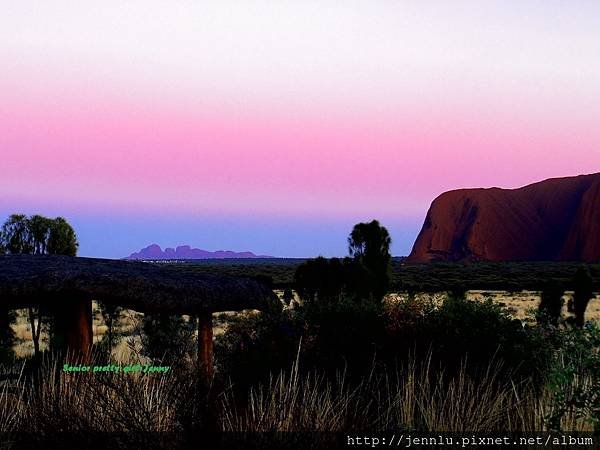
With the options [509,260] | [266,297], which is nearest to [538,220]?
[509,260]

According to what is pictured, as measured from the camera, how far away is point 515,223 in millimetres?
153875

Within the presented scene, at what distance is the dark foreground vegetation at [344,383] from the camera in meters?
5.88

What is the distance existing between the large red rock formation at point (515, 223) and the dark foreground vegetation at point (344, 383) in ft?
440

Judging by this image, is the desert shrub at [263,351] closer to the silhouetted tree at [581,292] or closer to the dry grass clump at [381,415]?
the dry grass clump at [381,415]

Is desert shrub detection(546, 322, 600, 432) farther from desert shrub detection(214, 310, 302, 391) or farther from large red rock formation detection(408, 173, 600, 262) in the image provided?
large red rock formation detection(408, 173, 600, 262)

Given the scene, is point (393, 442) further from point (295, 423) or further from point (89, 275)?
point (89, 275)

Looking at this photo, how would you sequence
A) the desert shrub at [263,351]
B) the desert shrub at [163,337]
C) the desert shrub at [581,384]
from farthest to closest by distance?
the desert shrub at [163,337] → the desert shrub at [263,351] → the desert shrub at [581,384]

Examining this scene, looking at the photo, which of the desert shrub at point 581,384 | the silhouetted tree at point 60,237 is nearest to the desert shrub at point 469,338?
the desert shrub at point 581,384

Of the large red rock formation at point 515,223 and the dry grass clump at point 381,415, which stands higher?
the large red rock formation at point 515,223

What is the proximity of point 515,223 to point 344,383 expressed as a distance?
15010 centimetres

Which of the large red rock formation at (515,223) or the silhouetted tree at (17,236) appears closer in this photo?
the silhouetted tree at (17,236)

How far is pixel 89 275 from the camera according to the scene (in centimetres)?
1055

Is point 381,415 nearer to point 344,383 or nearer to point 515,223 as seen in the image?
point 344,383

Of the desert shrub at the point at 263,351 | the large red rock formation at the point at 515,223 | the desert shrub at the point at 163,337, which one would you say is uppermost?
the large red rock formation at the point at 515,223
